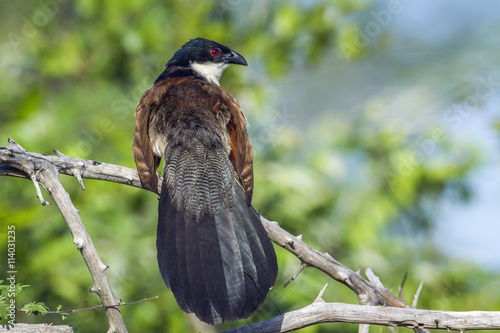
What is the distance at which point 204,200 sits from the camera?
2.61 metres

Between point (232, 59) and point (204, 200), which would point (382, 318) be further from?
point (232, 59)

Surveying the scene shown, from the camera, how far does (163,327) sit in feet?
13.9

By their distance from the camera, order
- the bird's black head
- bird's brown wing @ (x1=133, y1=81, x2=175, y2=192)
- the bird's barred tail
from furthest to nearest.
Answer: the bird's black head, bird's brown wing @ (x1=133, y1=81, x2=175, y2=192), the bird's barred tail

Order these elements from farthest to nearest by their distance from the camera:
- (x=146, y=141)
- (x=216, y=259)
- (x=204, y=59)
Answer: (x=204, y=59), (x=146, y=141), (x=216, y=259)

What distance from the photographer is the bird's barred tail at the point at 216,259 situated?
2203 mm

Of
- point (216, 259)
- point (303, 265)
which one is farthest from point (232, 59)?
point (216, 259)

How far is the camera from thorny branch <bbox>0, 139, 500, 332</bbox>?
79.3 inches

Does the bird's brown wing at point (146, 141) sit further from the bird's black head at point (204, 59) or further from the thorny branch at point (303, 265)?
the bird's black head at point (204, 59)

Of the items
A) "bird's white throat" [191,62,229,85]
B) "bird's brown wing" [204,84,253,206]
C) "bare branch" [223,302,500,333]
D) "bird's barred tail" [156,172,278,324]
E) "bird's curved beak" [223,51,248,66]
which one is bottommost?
"bare branch" [223,302,500,333]

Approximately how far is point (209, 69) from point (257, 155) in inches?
37.6

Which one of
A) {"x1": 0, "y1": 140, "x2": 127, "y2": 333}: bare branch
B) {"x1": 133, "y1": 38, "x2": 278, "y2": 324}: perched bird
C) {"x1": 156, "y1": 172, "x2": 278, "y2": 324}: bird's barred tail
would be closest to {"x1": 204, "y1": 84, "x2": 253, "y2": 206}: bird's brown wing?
{"x1": 133, "y1": 38, "x2": 278, "y2": 324}: perched bird

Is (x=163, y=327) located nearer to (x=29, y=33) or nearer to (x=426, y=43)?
(x=29, y=33)

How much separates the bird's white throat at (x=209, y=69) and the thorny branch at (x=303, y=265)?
1518 millimetres

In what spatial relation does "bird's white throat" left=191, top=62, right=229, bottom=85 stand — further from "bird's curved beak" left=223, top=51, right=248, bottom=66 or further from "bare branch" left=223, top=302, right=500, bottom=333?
"bare branch" left=223, top=302, right=500, bottom=333
